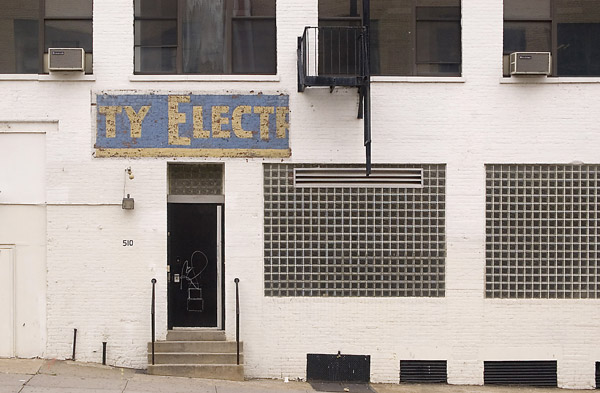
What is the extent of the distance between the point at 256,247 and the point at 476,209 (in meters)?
3.87

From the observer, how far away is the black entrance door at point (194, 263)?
13.7m

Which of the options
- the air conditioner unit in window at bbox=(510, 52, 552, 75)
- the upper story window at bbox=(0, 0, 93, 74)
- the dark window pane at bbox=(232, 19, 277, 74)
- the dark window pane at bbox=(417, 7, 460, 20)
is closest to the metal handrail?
the dark window pane at bbox=(232, 19, 277, 74)

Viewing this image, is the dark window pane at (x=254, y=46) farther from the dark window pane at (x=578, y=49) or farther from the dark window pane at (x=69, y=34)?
the dark window pane at (x=578, y=49)

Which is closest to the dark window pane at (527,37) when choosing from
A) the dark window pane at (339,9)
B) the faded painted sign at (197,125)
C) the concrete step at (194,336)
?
the dark window pane at (339,9)

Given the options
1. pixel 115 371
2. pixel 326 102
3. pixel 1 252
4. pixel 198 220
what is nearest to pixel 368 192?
pixel 326 102

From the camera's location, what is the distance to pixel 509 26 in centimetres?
1370

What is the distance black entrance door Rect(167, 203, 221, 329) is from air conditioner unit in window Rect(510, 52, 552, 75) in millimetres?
5726

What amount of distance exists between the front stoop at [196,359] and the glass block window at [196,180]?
2.54 metres

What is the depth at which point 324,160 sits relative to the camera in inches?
529

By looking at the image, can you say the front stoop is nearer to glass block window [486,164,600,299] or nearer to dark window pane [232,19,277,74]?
glass block window [486,164,600,299]

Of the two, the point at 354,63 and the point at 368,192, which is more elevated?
the point at 354,63

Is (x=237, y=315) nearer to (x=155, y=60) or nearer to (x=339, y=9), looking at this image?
(x=155, y=60)

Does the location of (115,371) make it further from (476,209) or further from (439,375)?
(476,209)

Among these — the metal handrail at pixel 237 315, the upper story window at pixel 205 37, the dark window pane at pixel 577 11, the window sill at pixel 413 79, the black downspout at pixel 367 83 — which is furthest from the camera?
the dark window pane at pixel 577 11
